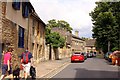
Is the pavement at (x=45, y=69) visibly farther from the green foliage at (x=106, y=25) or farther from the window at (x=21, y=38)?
the green foliage at (x=106, y=25)

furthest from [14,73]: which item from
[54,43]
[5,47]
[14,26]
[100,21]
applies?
[100,21]

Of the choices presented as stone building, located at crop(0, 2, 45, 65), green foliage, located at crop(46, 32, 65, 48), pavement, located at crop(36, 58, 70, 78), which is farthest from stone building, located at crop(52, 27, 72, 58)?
stone building, located at crop(0, 2, 45, 65)

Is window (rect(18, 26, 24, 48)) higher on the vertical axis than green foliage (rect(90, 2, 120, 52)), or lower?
lower

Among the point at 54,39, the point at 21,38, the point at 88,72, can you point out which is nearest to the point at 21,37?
the point at 21,38

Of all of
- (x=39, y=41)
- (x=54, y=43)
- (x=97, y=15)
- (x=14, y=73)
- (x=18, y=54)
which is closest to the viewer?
(x=14, y=73)

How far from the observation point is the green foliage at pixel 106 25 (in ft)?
163

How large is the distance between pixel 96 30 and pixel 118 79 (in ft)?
123

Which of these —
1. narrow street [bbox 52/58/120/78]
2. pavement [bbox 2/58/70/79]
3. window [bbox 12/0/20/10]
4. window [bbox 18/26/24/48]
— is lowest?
narrow street [bbox 52/58/120/78]

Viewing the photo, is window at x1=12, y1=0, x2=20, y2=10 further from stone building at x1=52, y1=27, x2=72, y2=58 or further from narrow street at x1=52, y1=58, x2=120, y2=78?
stone building at x1=52, y1=27, x2=72, y2=58

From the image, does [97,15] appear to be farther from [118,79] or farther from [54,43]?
[118,79]

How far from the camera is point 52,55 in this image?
Result: 145 ft

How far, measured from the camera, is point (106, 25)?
5050 centimetres

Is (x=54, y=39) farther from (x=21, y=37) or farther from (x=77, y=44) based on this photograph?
(x=77, y=44)

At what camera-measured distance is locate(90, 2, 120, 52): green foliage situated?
49.7 m
